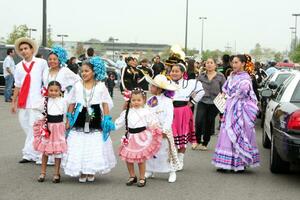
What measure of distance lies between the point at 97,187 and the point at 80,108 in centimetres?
104

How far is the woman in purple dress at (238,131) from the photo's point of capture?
9359 mm

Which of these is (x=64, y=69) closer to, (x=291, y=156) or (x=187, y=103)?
(x=187, y=103)

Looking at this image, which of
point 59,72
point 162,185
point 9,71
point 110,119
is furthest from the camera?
point 9,71

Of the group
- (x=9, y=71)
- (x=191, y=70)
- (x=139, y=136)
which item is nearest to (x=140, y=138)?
(x=139, y=136)

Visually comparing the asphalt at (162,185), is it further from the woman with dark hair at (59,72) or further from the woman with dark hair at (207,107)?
the woman with dark hair at (207,107)

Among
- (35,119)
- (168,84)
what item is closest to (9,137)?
(35,119)

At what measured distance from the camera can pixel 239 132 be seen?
30.8 feet

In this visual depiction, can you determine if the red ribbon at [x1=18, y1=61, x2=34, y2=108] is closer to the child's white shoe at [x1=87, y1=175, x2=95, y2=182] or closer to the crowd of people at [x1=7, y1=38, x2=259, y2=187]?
the crowd of people at [x1=7, y1=38, x2=259, y2=187]

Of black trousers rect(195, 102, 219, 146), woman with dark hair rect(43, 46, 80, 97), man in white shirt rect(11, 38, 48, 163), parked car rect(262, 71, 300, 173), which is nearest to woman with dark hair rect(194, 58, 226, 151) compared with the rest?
black trousers rect(195, 102, 219, 146)

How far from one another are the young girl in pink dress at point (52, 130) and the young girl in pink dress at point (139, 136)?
0.83m

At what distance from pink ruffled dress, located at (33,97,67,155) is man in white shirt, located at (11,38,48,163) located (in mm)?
913

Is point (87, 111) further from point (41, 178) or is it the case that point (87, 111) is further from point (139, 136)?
point (41, 178)

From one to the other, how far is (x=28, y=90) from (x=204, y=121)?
368cm

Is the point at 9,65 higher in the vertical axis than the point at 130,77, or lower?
higher
